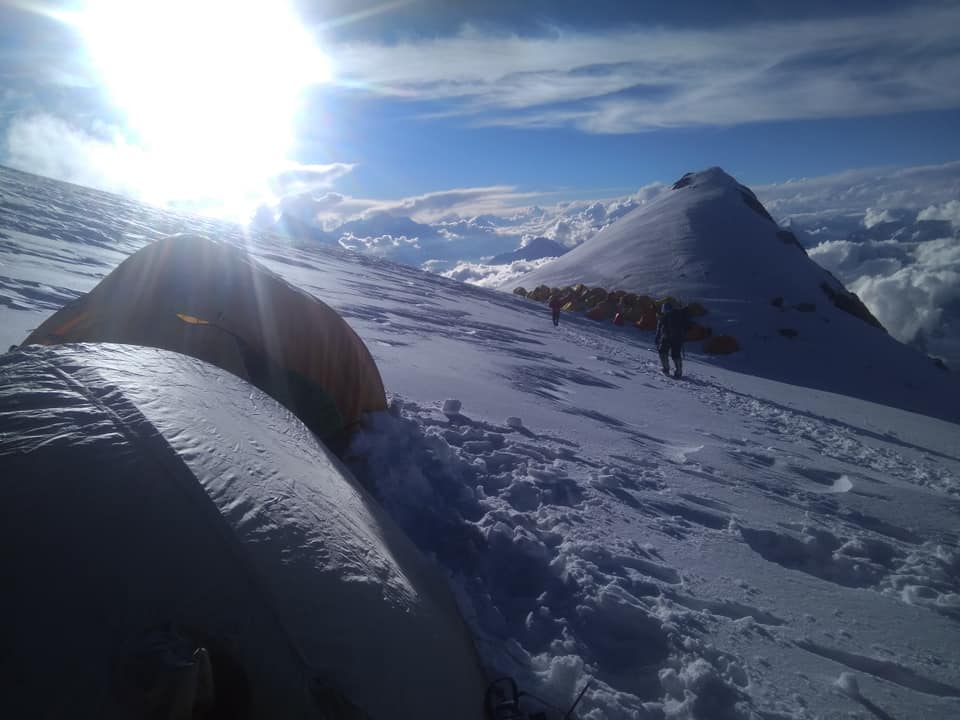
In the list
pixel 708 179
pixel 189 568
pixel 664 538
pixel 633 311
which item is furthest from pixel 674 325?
pixel 708 179

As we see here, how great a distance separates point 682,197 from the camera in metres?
60.9

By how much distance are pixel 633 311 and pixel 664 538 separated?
2870cm

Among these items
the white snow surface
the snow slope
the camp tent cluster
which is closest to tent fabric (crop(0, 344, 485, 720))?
the camp tent cluster

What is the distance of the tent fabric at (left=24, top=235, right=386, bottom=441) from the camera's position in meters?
4.25

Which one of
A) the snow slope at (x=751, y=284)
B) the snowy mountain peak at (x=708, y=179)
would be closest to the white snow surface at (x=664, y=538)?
the snow slope at (x=751, y=284)

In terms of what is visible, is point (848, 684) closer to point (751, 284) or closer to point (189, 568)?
point (189, 568)

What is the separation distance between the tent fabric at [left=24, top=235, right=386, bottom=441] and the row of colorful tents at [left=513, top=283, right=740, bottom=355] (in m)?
23.7

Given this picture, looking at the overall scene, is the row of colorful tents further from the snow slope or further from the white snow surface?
the white snow surface

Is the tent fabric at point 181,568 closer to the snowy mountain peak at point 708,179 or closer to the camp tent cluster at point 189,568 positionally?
the camp tent cluster at point 189,568

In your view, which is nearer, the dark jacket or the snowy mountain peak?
the dark jacket

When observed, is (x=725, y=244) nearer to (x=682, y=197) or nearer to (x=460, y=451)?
(x=682, y=197)

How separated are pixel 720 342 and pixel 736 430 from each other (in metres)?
23.0

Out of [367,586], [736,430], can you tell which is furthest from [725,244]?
[367,586]

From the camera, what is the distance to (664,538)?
461 cm
